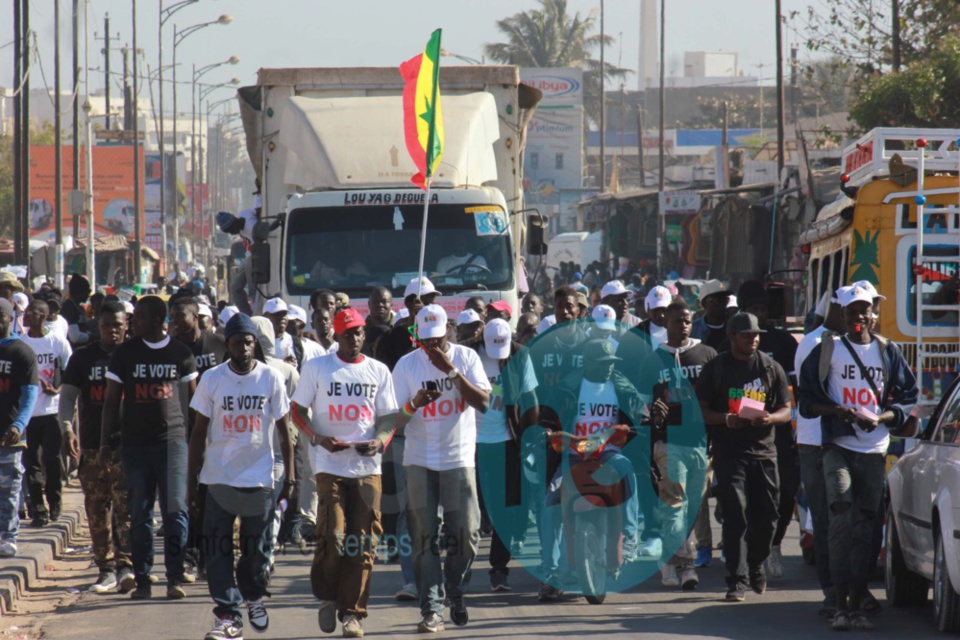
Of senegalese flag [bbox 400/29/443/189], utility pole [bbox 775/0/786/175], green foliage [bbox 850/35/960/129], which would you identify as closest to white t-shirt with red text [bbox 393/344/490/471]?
senegalese flag [bbox 400/29/443/189]

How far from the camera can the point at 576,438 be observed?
9.12m

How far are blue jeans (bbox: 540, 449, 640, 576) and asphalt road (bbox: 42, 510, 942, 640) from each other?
0.97 ft

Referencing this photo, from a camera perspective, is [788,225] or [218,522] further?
[788,225]

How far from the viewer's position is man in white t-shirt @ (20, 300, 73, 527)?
1215 centimetres

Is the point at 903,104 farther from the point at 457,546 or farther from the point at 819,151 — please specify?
the point at 457,546

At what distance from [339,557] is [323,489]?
14.4 inches

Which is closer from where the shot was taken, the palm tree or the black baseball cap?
the black baseball cap

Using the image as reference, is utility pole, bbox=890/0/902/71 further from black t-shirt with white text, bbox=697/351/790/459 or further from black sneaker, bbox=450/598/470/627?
black sneaker, bbox=450/598/470/627

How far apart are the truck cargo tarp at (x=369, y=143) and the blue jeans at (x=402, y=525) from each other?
18.9 ft

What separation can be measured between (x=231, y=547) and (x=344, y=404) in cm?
93

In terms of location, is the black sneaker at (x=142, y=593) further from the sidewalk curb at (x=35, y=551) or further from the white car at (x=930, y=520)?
the white car at (x=930, y=520)


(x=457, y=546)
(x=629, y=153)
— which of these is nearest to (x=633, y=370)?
(x=457, y=546)

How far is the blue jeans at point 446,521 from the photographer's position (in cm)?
812

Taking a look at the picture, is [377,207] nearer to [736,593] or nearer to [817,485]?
[736,593]
